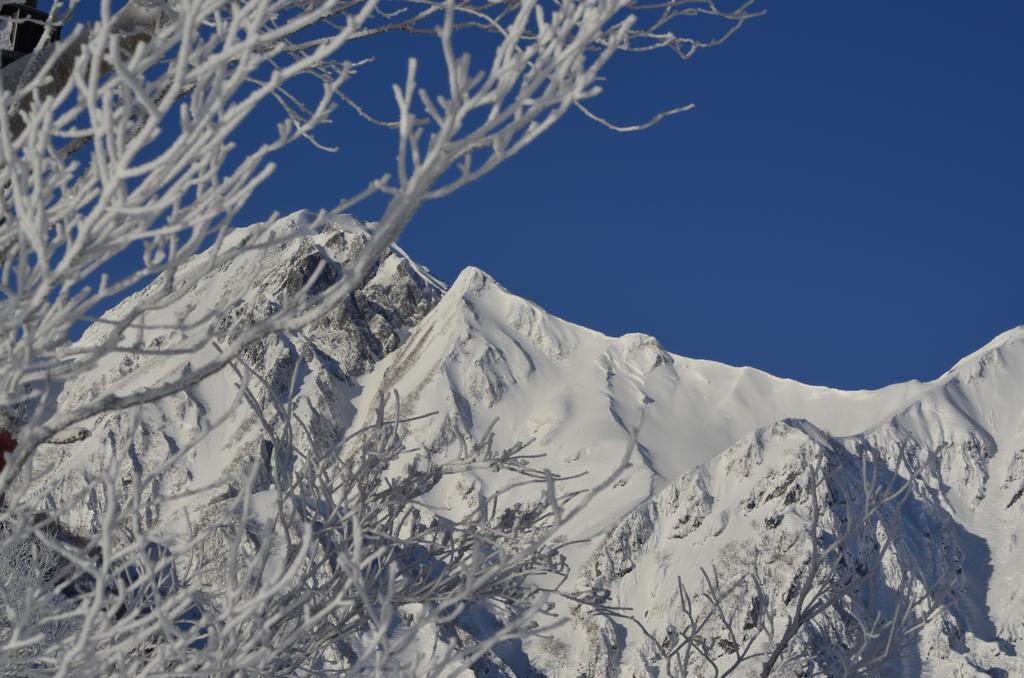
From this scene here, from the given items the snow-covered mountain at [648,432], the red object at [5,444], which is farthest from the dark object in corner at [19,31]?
the snow-covered mountain at [648,432]

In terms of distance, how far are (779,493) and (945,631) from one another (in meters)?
11.8

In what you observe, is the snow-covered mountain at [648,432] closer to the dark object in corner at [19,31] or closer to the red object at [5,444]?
the dark object in corner at [19,31]

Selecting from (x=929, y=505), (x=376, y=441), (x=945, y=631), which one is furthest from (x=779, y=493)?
(x=376, y=441)

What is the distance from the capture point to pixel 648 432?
324ft

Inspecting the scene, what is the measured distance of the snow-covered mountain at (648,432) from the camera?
64812 millimetres

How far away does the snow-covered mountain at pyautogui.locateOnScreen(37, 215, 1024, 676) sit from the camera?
2552 inches

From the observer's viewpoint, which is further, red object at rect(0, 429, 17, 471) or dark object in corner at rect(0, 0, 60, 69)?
dark object in corner at rect(0, 0, 60, 69)

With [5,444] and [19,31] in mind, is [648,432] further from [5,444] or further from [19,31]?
[5,444]

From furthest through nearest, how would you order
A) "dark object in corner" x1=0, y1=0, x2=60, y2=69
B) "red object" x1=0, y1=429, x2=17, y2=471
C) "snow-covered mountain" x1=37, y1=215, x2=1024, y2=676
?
"snow-covered mountain" x1=37, y1=215, x2=1024, y2=676
"dark object in corner" x1=0, y1=0, x2=60, y2=69
"red object" x1=0, y1=429, x2=17, y2=471

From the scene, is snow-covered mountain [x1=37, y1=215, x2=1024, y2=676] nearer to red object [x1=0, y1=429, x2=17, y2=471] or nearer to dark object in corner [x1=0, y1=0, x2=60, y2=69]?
dark object in corner [x1=0, y1=0, x2=60, y2=69]

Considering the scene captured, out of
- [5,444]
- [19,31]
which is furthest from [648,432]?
[5,444]

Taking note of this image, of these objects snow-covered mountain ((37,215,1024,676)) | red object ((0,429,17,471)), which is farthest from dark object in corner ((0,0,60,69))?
snow-covered mountain ((37,215,1024,676))

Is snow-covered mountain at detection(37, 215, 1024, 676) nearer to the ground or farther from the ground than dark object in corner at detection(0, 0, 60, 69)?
farther from the ground

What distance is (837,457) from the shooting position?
62.5 metres
